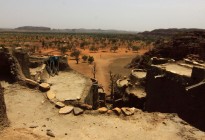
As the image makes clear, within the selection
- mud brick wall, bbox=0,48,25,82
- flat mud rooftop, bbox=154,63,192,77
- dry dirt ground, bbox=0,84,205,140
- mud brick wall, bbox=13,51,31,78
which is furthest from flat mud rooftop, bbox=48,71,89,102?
flat mud rooftop, bbox=154,63,192,77

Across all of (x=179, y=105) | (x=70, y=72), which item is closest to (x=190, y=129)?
(x=179, y=105)

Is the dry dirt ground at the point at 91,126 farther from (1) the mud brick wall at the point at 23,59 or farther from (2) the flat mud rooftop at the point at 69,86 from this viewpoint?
(1) the mud brick wall at the point at 23,59

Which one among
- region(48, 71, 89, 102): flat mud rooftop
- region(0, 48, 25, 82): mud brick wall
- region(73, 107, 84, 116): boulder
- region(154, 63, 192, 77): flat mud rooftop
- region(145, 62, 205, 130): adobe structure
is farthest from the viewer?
region(154, 63, 192, 77): flat mud rooftop

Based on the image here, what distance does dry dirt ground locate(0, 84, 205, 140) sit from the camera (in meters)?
8.28

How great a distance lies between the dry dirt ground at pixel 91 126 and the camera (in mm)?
8281

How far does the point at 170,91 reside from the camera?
13766 millimetres

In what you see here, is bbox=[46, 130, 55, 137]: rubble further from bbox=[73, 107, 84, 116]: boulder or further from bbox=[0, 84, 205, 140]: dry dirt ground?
bbox=[73, 107, 84, 116]: boulder

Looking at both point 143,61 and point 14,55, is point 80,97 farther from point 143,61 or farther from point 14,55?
point 143,61

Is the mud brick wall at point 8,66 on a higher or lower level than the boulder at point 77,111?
higher

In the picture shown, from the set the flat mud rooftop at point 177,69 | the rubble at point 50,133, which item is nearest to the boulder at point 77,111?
the rubble at point 50,133

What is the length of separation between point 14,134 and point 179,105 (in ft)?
26.7

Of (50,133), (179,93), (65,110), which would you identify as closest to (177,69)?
(179,93)

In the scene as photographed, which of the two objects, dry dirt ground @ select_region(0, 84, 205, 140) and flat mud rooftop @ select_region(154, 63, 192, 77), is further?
flat mud rooftop @ select_region(154, 63, 192, 77)

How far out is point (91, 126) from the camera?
8.92 meters
